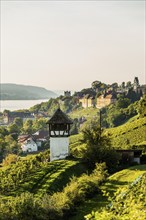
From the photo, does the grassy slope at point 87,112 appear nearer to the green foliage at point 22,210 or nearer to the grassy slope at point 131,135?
the grassy slope at point 131,135

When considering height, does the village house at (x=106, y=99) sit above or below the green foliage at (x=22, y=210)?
above

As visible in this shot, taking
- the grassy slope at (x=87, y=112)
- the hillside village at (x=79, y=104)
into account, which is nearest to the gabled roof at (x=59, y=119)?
the hillside village at (x=79, y=104)

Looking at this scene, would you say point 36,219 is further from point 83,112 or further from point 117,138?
point 83,112

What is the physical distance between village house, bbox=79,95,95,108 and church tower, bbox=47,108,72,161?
128850 millimetres

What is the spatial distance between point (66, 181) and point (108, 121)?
82542 mm

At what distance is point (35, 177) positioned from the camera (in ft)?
94.3

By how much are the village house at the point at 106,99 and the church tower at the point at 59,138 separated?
115 meters

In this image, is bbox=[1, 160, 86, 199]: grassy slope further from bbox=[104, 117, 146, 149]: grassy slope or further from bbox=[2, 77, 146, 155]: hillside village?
bbox=[2, 77, 146, 155]: hillside village

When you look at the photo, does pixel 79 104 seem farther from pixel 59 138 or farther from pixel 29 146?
pixel 59 138

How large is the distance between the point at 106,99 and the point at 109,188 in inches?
5112

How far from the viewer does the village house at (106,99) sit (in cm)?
15345

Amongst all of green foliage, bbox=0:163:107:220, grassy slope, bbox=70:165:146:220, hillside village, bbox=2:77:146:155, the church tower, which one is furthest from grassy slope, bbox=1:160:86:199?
hillside village, bbox=2:77:146:155

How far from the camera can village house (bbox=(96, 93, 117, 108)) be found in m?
153

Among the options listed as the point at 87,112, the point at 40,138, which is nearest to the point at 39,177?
the point at 40,138
